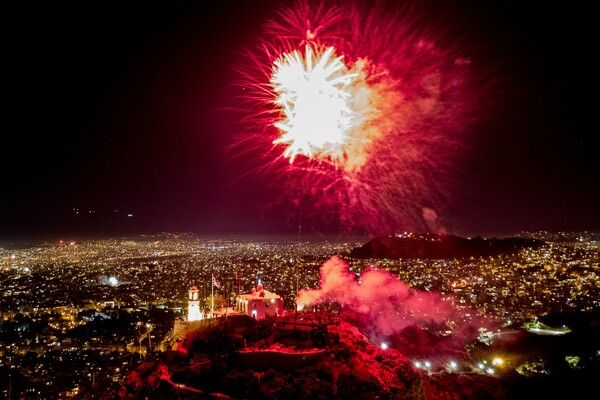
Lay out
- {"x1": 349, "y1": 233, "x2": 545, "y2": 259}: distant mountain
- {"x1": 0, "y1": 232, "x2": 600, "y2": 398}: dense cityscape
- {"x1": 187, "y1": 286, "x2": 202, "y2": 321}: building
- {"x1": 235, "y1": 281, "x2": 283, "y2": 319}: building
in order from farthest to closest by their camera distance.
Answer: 1. {"x1": 349, "y1": 233, "x2": 545, "y2": 259}: distant mountain
2. {"x1": 0, "y1": 232, "x2": 600, "y2": 398}: dense cityscape
3. {"x1": 187, "y1": 286, "x2": 202, "y2": 321}: building
4. {"x1": 235, "y1": 281, "x2": 283, "y2": 319}: building

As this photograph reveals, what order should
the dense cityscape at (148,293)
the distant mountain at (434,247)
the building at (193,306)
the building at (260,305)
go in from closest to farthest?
the building at (260,305) < the building at (193,306) < the dense cityscape at (148,293) < the distant mountain at (434,247)

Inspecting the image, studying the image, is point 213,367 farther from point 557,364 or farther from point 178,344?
point 557,364

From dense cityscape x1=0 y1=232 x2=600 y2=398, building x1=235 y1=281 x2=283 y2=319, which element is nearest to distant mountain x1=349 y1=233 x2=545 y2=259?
dense cityscape x1=0 y1=232 x2=600 y2=398

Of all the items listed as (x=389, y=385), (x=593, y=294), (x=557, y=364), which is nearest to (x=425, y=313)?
(x=557, y=364)

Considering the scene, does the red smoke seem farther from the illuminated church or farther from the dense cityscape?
the illuminated church

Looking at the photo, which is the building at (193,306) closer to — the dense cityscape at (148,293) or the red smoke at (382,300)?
the dense cityscape at (148,293)

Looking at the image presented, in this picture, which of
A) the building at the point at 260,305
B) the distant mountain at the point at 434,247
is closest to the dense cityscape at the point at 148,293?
the building at the point at 260,305
